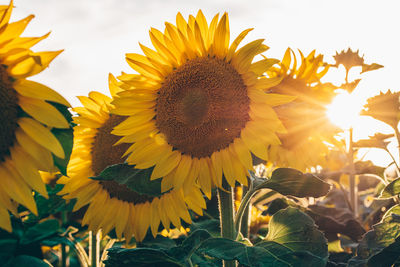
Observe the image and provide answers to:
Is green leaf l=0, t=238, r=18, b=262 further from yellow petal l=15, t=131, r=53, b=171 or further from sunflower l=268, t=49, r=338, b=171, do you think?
sunflower l=268, t=49, r=338, b=171

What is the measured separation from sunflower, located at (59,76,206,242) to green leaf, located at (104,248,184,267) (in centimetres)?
39

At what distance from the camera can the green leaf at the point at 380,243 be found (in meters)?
1.42

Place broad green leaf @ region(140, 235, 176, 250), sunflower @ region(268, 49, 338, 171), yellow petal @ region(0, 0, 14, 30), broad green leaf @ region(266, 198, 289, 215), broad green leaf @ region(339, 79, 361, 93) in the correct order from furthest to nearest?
1. broad green leaf @ region(339, 79, 361, 93)
2. broad green leaf @ region(266, 198, 289, 215)
3. broad green leaf @ region(140, 235, 176, 250)
4. sunflower @ region(268, 49, 338, 171)
5. yellow petal @ region(0, 0, 14, 30)

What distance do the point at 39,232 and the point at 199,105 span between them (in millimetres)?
1203

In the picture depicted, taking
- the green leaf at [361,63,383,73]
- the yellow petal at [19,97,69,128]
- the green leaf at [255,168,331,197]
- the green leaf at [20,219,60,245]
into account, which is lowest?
the green leaf at [20,219,60,245]

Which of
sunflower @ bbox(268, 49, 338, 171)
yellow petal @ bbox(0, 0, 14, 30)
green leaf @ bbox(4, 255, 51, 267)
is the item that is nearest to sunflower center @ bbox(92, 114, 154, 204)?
green leaf @ bbox(4, 255, 51, 267)

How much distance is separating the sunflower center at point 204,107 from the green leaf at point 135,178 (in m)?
0.18

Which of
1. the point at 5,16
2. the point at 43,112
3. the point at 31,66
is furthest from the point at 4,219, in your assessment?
the point at 5,16

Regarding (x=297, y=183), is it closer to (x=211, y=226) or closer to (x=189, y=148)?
(x=189, y=148)

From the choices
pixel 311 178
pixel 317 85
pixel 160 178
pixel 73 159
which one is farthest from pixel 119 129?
pixel 317 85

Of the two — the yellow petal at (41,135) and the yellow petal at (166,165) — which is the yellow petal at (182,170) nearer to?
the yellow petal at (166,165)

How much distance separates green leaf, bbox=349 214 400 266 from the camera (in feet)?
4.65

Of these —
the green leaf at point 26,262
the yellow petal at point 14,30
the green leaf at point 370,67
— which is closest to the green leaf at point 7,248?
the green leaf at point 26,262

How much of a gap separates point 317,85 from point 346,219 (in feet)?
2.51
